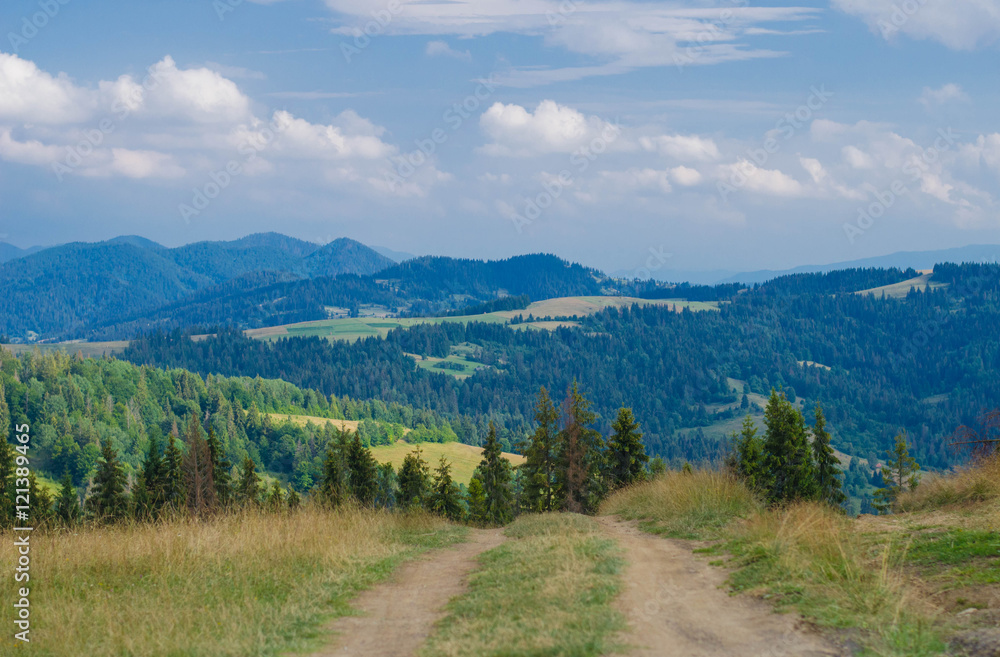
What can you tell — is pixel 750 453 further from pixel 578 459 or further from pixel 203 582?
pixel 203 582

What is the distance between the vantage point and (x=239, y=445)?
179 metres

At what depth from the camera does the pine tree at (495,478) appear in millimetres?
45812

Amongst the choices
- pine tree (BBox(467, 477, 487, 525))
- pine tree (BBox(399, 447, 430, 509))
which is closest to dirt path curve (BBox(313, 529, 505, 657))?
pine tree (BBox(399, 447, 430, 509))

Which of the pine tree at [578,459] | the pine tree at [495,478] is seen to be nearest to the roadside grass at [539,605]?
the pine tree at [578,459]

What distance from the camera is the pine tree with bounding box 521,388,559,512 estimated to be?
133ft

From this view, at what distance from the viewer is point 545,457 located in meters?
40.6

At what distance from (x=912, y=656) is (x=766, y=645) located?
4.64 feet

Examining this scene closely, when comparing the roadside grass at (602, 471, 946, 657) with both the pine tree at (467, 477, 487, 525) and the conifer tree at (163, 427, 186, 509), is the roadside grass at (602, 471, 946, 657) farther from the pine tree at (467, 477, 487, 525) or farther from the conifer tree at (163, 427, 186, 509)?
the conifer tree at (163, 427, 186, 509)

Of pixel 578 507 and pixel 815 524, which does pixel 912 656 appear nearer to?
pixel 815 524

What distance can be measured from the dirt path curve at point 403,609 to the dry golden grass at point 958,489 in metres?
10.2

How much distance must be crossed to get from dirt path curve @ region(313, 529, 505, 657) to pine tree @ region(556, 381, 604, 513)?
2527 cm

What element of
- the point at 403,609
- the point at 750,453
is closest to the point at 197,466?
the point at 750,453

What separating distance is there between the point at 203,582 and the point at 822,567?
9.11m

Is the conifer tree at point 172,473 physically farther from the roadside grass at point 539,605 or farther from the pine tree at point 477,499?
the roadside grass at point 539,605
